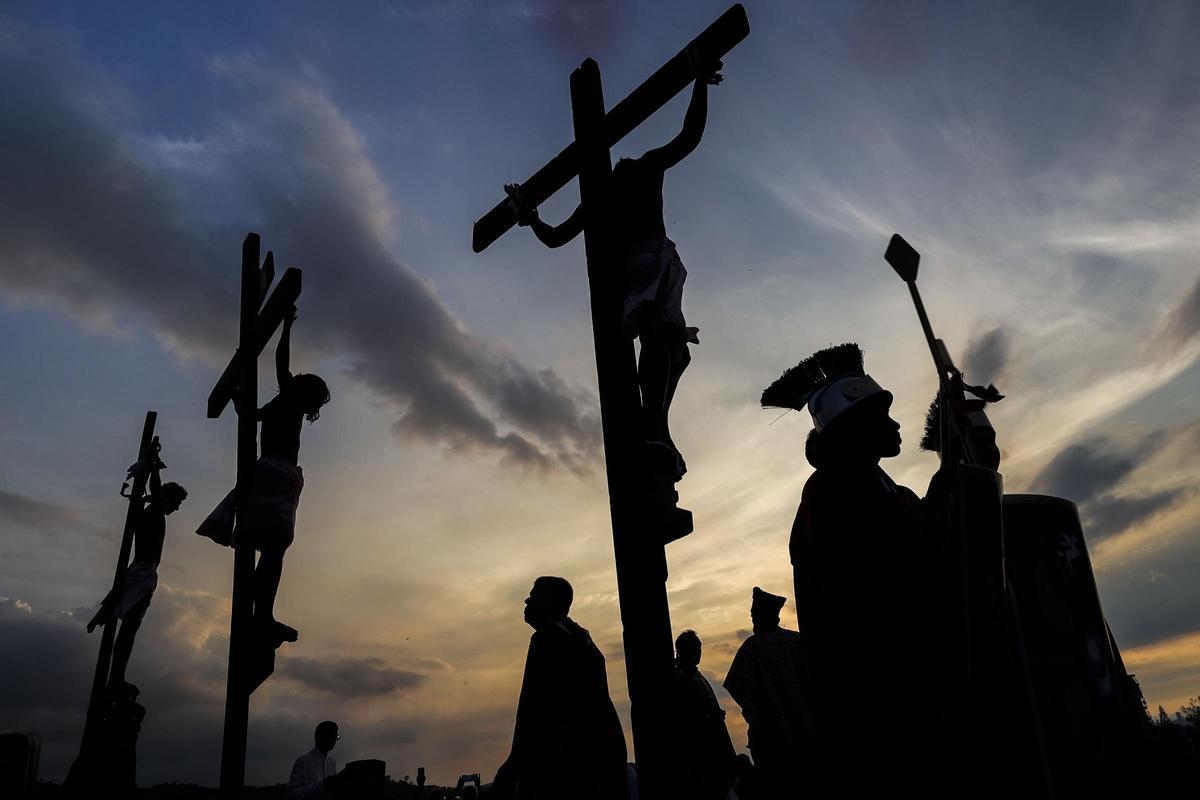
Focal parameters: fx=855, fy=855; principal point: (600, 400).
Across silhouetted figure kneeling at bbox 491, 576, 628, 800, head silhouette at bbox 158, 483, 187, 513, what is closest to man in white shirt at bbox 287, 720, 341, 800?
silhouetted figure kneeling at bbox 491, 576, 628, 800

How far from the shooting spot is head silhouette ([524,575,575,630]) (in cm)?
670

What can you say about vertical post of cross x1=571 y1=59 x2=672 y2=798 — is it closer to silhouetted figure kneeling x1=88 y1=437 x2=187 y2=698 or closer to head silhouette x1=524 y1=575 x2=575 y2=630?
head silhouette x1=524 y1=575 x2=575 y2=630

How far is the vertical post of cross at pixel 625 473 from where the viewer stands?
383 centimetres

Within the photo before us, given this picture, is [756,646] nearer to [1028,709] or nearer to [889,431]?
[889,431]

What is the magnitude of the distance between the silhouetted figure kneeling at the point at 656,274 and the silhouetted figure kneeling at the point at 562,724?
2538 millimetres

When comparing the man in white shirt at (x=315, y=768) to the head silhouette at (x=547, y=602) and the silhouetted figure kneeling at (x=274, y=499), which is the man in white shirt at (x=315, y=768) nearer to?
the silhouetted figure kneeling at (x=274, y=499)

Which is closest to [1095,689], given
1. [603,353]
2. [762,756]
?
[603,353]

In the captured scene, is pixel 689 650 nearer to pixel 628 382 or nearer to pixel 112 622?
pixel 628 382

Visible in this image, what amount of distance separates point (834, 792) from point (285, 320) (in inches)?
248

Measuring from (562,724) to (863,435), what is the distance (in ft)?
11.4

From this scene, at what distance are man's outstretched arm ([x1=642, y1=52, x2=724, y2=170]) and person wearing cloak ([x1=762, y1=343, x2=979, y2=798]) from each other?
6.45ft

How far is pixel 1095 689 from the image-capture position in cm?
303

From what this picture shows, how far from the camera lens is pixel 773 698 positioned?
7.68 metres

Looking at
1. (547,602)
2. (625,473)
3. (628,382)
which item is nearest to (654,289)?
(628,382)
